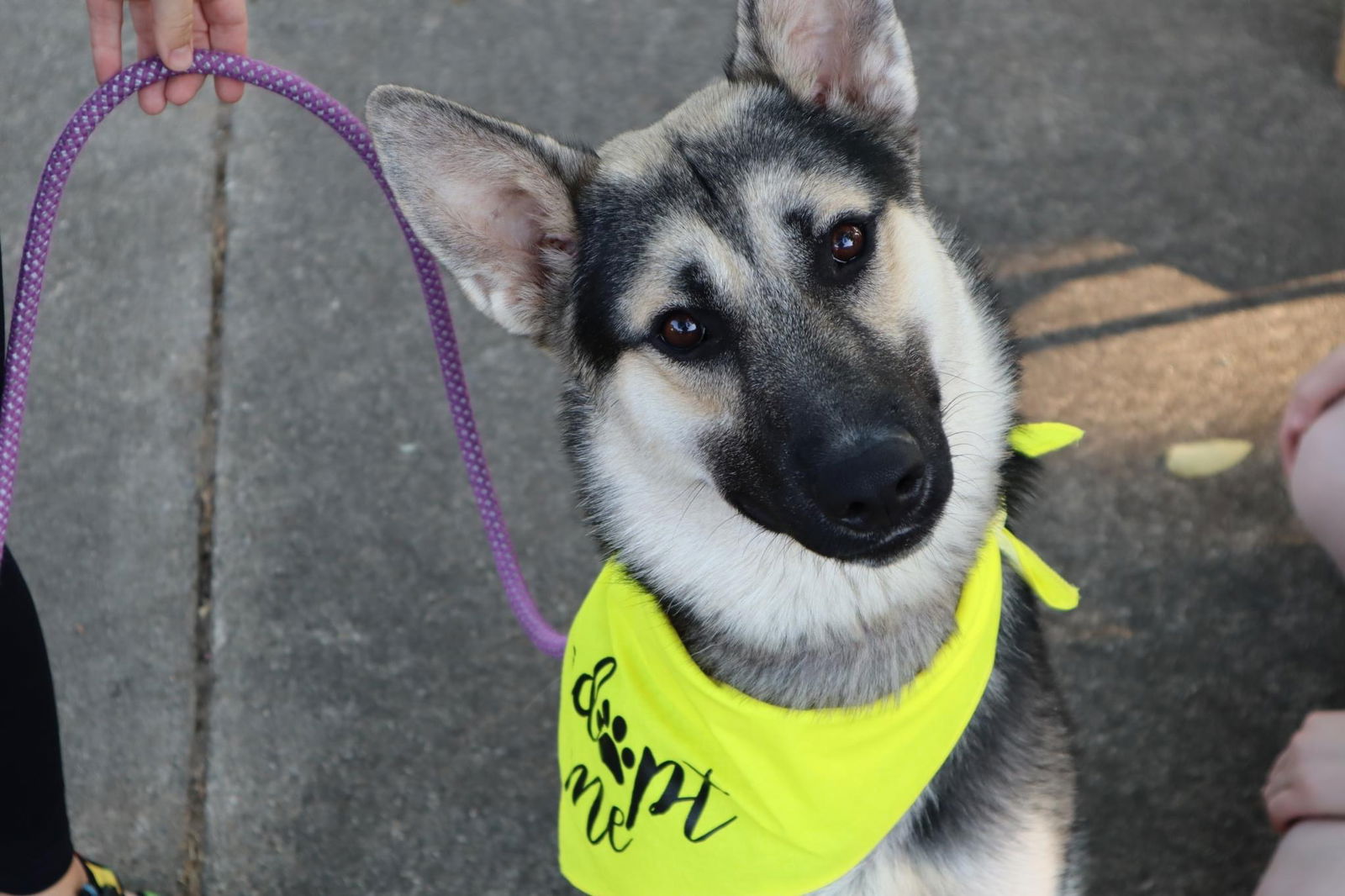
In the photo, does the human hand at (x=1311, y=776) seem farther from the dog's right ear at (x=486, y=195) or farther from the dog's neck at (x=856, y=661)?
the dog's right ear at (x=486, y=195)

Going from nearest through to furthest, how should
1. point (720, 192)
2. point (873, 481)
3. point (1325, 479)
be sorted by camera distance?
1. point (873, 481)
2. point (720, 192)
3. point (1325, 479)

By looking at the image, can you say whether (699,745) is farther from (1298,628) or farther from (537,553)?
(1298,628)

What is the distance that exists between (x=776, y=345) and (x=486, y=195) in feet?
2.15

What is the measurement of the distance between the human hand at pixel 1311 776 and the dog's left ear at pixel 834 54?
1.67 m

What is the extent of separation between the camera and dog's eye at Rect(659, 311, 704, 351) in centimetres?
227

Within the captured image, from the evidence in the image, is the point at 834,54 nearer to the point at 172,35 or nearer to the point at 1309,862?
the point at 172,35

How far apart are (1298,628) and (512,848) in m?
2.27

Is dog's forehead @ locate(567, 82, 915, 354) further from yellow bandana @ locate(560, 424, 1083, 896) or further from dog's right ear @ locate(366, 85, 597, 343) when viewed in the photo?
yellow bandana @ locate(560, 424, 1083, 896)

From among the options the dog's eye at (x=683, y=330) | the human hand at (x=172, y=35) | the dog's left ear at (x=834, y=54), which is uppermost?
the human hand at (x=172, y=35)

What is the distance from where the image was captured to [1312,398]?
9.53ft

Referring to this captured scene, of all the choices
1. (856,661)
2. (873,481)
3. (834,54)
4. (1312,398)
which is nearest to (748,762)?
(856,661)

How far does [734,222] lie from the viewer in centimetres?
225

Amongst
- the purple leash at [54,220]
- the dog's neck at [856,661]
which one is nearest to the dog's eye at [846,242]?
the dog's neck at [856,661]

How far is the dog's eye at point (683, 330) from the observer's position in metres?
2.27
